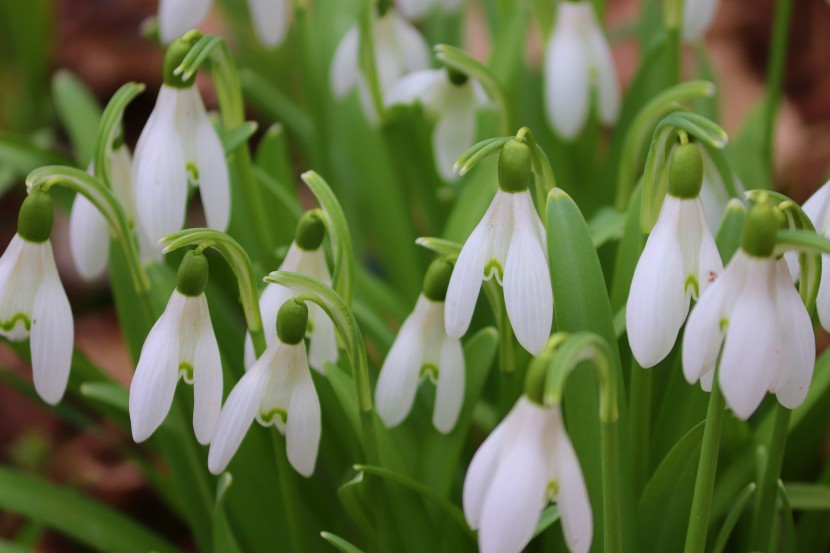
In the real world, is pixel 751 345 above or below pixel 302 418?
above

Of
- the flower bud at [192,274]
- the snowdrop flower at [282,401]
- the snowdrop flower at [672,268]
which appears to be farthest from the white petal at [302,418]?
the snowdrop flower at [672,268]

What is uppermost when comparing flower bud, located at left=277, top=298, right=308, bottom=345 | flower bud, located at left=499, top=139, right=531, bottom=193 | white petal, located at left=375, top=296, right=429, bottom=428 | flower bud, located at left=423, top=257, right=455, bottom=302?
flower bud, located at left=499, top=139, right=531, bottom=193

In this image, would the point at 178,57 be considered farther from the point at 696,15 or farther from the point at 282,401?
the point at 696,15

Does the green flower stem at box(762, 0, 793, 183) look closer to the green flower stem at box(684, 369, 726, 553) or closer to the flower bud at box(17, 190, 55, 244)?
the green flower stem at box(684, 369, 726, 553)

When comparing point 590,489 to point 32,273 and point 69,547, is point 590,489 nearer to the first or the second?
point 32,273

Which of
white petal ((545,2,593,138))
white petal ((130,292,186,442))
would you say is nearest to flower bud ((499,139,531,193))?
white petal ((130,292,186,442))

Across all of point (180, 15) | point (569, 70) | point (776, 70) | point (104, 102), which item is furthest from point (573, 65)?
point (104, 102)
